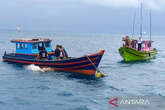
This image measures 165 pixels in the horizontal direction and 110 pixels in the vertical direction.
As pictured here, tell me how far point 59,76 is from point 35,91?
5035mm

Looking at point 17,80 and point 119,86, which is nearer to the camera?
point 119,86

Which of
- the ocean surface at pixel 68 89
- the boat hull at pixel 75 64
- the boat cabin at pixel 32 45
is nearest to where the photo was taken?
the ocean surface at pixel 68 89

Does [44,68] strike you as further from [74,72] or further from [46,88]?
[46,88]

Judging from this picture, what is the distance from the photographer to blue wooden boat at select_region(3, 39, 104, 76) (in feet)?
77.4

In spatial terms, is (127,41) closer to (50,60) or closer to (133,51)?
(133,51)

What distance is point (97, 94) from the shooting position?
18547 mm

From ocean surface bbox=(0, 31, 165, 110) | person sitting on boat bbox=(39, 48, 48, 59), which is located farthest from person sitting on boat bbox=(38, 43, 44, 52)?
ocean surface bbox=(0, 31, 165, 110)

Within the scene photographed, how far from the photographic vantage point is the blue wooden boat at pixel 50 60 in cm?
2358

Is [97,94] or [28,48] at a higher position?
[28,48]

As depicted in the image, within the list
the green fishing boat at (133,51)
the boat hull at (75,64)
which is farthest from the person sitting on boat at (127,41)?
the boat hull at (75,64)

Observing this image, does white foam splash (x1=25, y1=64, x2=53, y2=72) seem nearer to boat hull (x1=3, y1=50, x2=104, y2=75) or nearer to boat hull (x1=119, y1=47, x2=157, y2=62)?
boat hull (x1=3, y1=50, x2=104, y2=75)

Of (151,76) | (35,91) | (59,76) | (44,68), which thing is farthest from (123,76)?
(35,91)

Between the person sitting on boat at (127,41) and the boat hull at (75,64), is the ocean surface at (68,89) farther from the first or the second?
the person sitting on boat at (127,41)

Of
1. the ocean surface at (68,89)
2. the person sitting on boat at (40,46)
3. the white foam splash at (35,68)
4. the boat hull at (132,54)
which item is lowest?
the ocean surface at (68,89)
